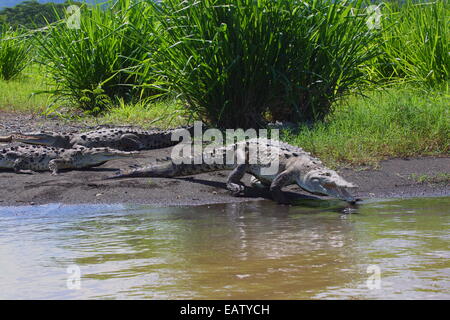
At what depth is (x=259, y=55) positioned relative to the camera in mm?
6695

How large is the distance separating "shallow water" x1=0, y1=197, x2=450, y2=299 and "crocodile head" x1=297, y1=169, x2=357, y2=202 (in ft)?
0.33

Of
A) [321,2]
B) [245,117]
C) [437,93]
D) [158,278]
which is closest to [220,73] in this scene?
[245,117]

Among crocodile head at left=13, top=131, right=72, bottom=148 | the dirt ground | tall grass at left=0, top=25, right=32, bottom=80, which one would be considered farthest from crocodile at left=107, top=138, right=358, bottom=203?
tall grass at left=0, top=25, right=32, bottom=80

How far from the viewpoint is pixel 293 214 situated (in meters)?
4.73

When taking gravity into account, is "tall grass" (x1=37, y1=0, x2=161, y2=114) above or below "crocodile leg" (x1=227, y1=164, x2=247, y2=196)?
above

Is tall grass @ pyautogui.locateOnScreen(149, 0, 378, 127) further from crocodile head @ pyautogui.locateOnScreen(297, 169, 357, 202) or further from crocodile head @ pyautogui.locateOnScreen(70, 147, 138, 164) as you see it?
crocodile head @ pyautogui.locateOnScreen(297, 169, 357, 202)

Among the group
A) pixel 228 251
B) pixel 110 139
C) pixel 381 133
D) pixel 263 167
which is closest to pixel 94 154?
pixel 110 139

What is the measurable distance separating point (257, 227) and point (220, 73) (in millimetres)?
2784

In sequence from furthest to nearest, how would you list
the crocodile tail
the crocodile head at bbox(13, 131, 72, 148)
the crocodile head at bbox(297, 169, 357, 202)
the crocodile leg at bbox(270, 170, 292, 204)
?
the crocodile head at bbox(13, 131, 72, 148)
the crocodile tail
the crocodile leg at bbox(270, 170, 292, 204)
the crocodile head at bbox(297, 169, 357, 202)

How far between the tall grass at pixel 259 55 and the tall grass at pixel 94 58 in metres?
1.68

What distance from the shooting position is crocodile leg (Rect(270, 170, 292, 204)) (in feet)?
17.1

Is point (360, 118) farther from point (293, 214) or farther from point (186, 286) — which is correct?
point (186, 286)

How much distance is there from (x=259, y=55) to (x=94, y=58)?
2.79m

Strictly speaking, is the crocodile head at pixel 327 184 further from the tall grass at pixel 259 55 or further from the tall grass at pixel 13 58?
the tall grass at pixel 13 58
